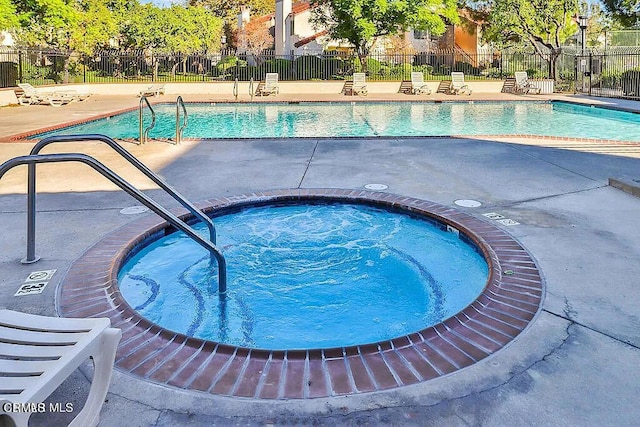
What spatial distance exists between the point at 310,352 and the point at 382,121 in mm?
13764

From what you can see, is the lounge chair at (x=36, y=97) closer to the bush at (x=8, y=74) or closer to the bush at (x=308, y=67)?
the bush at (x=8, y=74)

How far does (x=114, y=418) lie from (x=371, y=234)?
3.36 m

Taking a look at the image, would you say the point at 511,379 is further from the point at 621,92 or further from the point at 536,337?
the point at 621,92

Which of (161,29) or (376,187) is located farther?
(161,29)

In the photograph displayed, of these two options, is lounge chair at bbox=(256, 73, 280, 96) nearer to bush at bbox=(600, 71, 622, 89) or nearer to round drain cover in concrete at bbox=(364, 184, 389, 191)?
bush at bbox=(600, 71, 622, 89)

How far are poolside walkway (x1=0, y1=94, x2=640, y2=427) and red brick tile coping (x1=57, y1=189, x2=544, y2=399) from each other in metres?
0.08

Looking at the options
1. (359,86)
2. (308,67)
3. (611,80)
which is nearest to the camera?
(611,80)

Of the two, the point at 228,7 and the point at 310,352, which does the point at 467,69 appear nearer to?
the point at 228,7

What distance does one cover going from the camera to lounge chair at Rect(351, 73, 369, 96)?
929 inches

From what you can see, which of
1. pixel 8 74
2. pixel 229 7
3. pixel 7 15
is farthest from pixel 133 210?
pixel 229 7

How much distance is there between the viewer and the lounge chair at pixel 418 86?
23.6 m

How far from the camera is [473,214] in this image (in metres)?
4.88

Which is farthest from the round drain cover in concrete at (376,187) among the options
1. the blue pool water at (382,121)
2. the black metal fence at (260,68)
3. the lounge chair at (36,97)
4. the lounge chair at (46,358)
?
the black metal fence at (260,68)

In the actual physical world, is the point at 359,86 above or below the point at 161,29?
below
